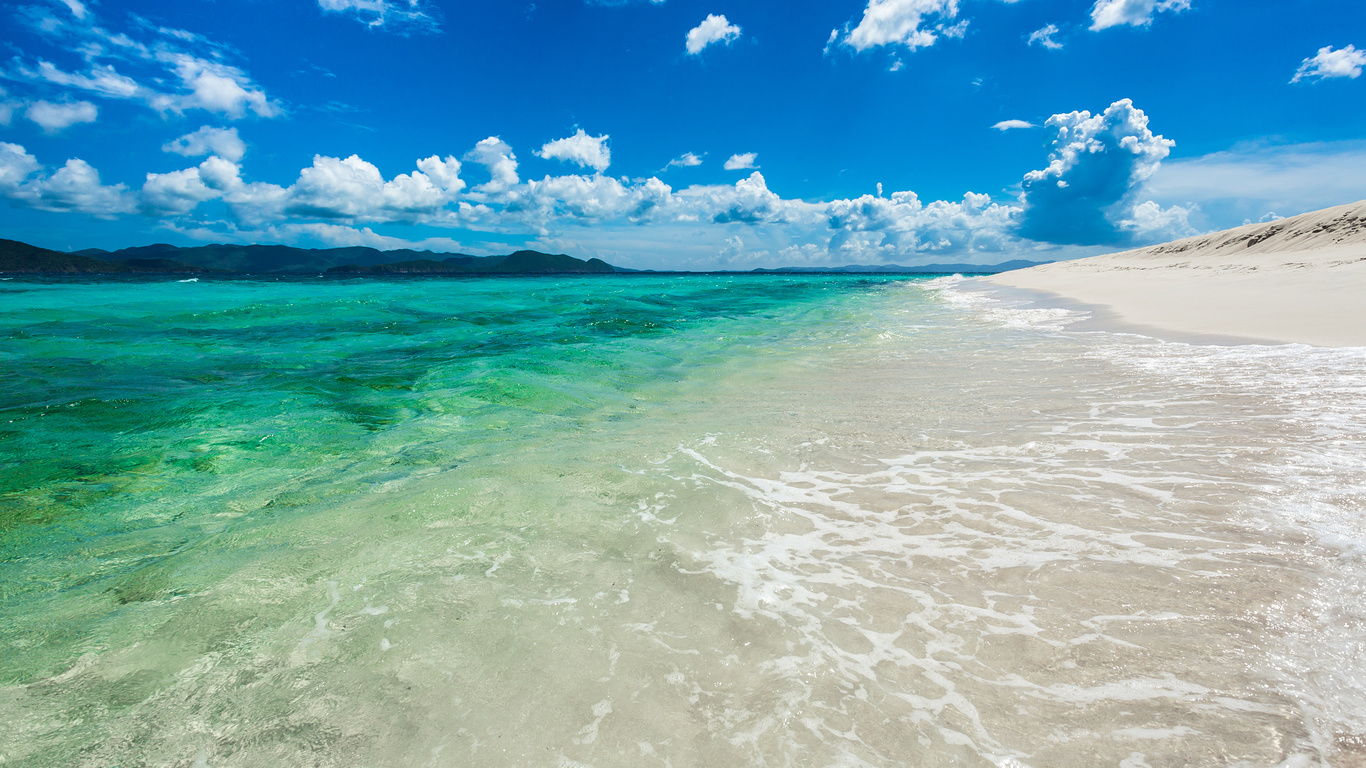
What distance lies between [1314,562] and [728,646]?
3.23 metres

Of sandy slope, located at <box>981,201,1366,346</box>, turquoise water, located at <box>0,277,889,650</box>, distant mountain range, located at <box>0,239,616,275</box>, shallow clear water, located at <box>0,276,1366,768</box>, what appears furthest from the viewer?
distant mountain range, located at <box>0,239,616,275</box>

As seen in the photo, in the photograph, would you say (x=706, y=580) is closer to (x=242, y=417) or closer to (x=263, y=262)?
(x=242, y=417)

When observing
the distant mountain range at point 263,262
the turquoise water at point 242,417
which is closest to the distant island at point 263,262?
the distant mountain range at point 263,262

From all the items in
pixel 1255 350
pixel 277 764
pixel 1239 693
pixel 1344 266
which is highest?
pixel 1344 266

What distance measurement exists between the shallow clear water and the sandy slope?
4.20 metres

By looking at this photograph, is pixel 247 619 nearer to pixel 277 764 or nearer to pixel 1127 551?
Answer: pixel 277 764

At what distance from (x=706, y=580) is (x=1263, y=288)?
19.7 m

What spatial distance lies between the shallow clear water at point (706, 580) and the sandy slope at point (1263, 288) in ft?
13.8

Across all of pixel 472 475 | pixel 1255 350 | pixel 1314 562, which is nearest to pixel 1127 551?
pixel 1314 562

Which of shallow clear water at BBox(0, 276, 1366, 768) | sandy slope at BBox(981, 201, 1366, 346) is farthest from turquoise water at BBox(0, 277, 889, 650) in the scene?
sandy slope at BBox(981, 201, 1366, 346)

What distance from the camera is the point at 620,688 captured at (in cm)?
240

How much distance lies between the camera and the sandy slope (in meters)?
9.80

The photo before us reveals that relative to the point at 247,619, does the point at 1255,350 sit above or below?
above

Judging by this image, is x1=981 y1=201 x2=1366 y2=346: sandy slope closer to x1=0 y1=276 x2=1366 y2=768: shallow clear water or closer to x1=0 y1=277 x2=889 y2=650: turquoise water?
x1=0 y1=276 x2=1366 y2=768: shallow clear water
